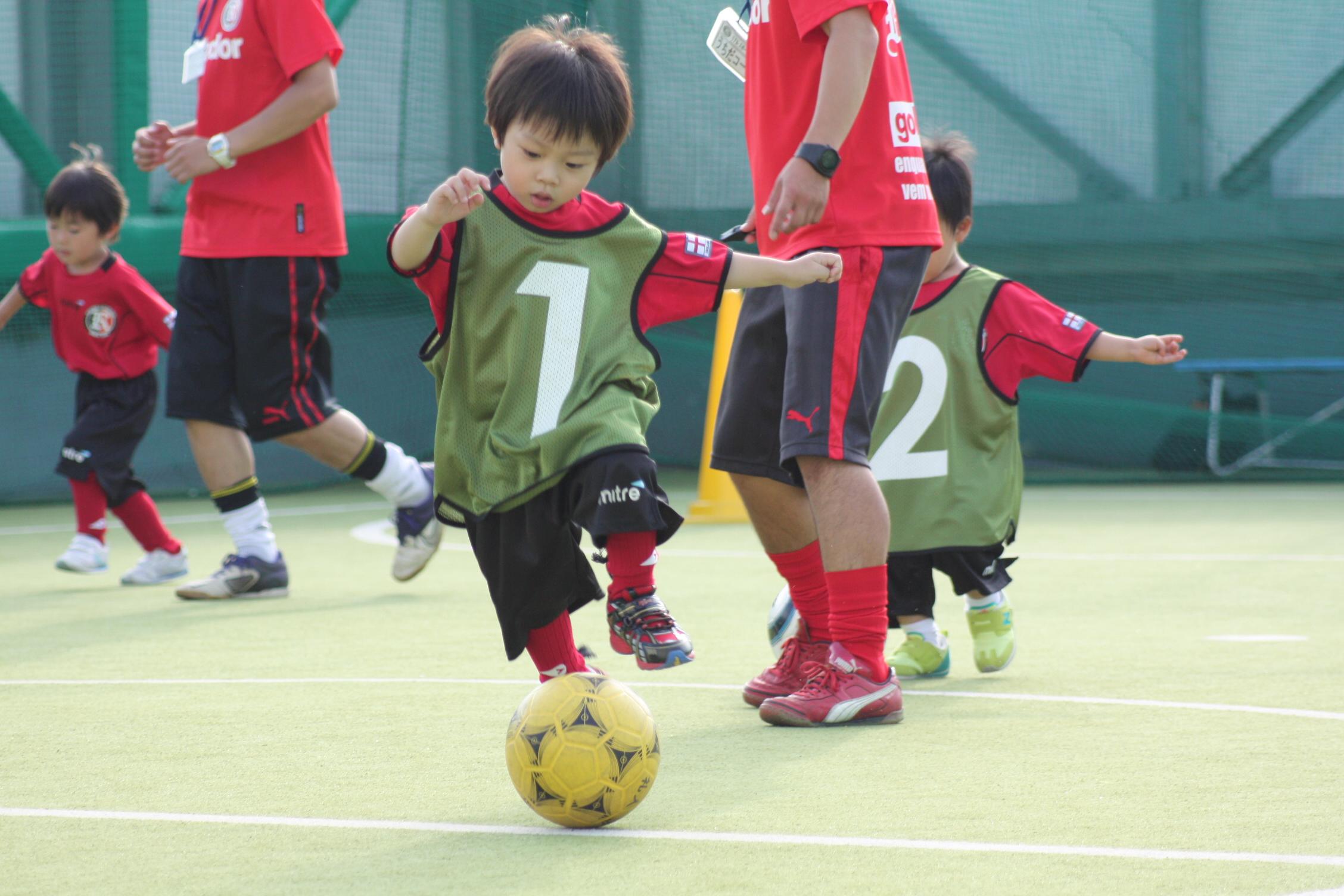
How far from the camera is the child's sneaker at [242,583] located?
5219mm

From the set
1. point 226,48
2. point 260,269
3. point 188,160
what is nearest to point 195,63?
point 226,48

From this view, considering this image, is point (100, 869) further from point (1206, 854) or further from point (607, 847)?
point (1206, 854)

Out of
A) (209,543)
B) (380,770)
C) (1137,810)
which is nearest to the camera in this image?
(1137,810)

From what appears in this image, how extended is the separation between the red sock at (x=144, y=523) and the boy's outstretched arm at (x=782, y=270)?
3.54m

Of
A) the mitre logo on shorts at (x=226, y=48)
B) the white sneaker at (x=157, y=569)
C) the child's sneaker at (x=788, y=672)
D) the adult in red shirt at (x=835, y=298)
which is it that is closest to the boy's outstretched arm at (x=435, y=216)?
the adult in red shirt at (x=835, y=298)

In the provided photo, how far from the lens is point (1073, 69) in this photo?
10.3m

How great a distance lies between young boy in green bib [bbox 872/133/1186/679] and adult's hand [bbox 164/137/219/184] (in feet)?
7.29

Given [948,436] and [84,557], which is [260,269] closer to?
[84,557]

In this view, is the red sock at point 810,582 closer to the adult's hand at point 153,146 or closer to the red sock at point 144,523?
the adult's hand at point 153,146

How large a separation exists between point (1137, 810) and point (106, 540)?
6.08 m

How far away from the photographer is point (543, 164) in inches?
108

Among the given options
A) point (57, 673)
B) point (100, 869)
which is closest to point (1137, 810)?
point (100, 869)

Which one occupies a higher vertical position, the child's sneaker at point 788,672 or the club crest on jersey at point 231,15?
the club crest on jersey at point 231,15

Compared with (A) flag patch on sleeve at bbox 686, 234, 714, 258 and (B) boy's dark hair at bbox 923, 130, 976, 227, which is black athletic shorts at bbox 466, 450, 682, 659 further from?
(B) boy's dark hair at bbox 923, 130, 976, 227
